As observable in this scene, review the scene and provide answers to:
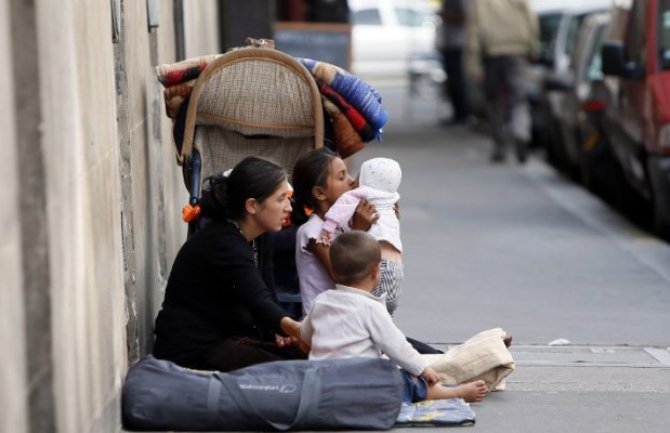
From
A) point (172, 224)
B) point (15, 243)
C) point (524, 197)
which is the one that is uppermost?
point (15, 243)

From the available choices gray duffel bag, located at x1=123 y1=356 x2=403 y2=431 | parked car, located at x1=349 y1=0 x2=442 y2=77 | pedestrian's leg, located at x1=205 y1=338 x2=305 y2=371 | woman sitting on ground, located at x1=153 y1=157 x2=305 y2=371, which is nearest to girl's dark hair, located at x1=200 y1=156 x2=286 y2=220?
woman sitting on ground, located at x1=153 y1=157 x2=305 y2=371

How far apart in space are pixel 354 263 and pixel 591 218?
8107 mm

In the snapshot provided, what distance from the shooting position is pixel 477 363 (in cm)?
666

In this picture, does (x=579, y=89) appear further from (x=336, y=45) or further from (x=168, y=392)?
(x=168, y=392)

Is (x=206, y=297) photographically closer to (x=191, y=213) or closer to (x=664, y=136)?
(x=191, y=213)

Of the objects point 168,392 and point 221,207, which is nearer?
point 168,392

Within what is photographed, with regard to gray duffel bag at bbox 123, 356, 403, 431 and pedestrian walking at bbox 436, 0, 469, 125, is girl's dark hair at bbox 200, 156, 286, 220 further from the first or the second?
pedestrian walking at bbox 436, 0, 469, 125

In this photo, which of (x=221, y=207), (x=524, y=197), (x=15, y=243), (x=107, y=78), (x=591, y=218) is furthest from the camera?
(x=524, y=197)

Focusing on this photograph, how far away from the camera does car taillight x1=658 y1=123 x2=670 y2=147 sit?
1180 centimetres

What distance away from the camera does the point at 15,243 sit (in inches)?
166

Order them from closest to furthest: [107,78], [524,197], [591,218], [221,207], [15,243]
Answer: [15,243]
[107,78]
[221,207]
[591,218]
[524,197]

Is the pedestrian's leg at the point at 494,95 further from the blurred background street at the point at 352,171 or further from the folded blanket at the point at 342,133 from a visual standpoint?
the folded blanket at the point at 342,133

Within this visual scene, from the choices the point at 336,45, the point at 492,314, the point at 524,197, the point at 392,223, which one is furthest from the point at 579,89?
the point at 392,223

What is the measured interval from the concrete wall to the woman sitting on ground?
24 cm
